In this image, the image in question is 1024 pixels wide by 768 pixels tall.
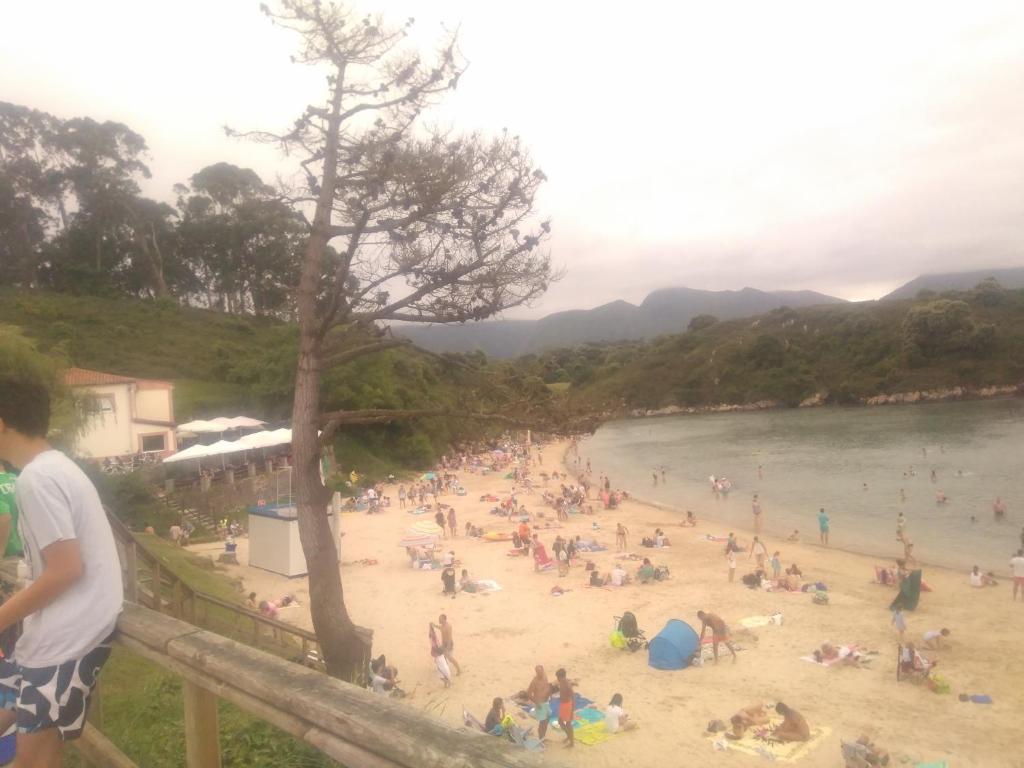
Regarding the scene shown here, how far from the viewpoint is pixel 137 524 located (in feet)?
61.3

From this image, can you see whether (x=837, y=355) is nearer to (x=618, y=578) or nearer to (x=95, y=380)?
(x=618, y=578)

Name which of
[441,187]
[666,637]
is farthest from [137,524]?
[441,187]

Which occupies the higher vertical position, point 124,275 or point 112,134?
point 112,134

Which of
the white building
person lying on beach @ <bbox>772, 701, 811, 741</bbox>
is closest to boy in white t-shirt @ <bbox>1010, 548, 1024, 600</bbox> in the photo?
person lying on beach @ <bbox>772, 701, 811, 741</bbox>

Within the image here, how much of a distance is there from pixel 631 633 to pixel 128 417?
20.7 meters

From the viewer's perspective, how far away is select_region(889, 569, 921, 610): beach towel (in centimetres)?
1548

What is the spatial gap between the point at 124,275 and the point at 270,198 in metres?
55.3

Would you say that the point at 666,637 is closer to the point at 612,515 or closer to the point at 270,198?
the point at 270,198

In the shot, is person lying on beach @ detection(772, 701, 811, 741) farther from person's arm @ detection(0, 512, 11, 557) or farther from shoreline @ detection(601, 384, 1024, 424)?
Answer: shoreline @ detection(601, 384, 1024, 424)

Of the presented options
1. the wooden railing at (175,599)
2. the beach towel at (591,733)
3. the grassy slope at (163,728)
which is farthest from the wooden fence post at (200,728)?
the beach towel at (591,733)

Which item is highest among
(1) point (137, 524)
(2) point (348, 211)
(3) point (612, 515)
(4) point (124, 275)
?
(4) point (124, 275)

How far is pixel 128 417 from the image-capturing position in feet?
84.3

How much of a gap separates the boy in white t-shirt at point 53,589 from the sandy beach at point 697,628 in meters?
8.03

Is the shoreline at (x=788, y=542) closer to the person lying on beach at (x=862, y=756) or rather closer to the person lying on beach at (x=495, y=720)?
the person lying on beach at (x=862, y=756)
